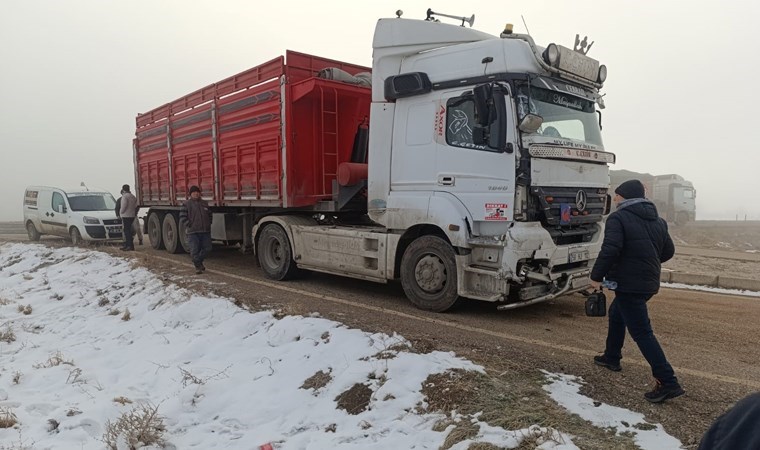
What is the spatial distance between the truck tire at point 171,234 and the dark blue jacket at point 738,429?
1269cm

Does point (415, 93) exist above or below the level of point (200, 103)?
below

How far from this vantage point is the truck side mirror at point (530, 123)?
17.8ft

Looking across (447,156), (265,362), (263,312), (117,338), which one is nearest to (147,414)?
(265,362)

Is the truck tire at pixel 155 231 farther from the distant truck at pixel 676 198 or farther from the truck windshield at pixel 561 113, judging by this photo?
the distant truck at pixel 676 198

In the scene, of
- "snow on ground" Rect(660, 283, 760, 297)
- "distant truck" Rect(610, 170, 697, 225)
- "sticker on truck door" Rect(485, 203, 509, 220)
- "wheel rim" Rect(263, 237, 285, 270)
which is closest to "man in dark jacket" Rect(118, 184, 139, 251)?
"wheel rim" Rect(263, 237, 285, 270)

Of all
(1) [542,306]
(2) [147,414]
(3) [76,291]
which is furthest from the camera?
(3) [76,291]

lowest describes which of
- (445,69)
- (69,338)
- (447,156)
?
(69,338)

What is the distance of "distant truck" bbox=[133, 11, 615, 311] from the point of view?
564cm

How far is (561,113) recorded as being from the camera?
6.07 m

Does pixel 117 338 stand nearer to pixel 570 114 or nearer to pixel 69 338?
pixel 69 338

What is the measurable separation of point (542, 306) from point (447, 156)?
2.72m

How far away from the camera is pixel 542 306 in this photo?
6973 mm

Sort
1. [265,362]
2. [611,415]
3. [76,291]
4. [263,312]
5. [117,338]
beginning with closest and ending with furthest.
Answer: [611,415] → [265,362] → [263,312] → [117,338] → [76,291]

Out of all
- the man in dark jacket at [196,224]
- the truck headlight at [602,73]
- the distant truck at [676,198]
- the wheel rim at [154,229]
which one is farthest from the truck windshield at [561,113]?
the distant truck at [676,198]
